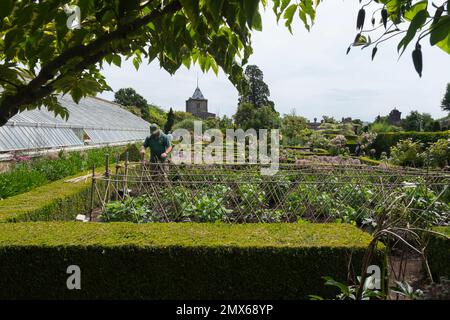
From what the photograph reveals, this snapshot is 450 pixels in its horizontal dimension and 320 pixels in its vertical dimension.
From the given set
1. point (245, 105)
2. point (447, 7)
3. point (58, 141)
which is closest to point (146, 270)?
point (447, 7)

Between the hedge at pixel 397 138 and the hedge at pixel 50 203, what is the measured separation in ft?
55.8

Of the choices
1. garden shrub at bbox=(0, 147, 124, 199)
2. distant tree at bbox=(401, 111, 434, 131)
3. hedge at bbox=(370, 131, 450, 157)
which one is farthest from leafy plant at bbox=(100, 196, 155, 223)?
distant tree at bbox=(401, 111, 434, 131)

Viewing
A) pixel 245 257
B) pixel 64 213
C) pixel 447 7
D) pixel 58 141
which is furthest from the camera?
pixel 58 141

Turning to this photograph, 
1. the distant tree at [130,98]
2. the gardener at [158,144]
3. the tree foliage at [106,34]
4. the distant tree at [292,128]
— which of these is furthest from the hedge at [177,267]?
the distant tree at [130,98]

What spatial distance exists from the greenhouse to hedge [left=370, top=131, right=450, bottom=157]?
49.9 ft

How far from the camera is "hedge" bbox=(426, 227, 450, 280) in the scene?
4027 millimetres

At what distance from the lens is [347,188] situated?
23.8ft

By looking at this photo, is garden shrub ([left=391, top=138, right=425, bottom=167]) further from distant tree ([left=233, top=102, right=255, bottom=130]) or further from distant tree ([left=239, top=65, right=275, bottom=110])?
distant tree ([left=239, top=65, right=275, bottom=110])

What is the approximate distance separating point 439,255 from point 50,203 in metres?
5.16

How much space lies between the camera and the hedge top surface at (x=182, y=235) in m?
3.58

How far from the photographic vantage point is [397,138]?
71.4 ft

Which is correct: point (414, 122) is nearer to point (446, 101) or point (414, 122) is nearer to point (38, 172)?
point (446, 101)
